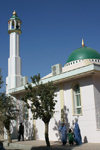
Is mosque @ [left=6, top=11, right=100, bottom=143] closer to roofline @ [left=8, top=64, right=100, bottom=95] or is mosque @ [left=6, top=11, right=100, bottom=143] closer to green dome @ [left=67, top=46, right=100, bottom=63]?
roofline @ [left=8, top=64, right=100, bottom=95]

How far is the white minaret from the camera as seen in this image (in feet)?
72.4

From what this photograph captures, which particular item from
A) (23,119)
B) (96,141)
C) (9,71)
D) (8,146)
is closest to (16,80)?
(9,71)

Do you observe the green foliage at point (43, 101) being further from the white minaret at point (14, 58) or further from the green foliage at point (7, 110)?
the white minaret at point (14, 58)

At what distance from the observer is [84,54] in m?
23.3

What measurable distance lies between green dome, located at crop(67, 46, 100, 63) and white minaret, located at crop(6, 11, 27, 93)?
6103 millimetres

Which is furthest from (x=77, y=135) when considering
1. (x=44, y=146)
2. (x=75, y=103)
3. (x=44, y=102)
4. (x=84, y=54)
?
(x=84, y=54)

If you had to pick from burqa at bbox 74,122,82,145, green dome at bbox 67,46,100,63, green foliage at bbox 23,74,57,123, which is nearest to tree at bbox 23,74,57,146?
green foliage at bbox 23,74,57,123

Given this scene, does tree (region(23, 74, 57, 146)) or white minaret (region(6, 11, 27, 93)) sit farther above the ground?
white minaret (region(6, 11, 27, 93))

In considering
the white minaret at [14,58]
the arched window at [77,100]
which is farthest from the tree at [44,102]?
the white minaret at [14,58]

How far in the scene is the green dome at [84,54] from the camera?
23023 mm

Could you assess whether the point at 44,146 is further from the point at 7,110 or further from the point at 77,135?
the point at 7,110

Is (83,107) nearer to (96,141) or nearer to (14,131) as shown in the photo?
(96,141)

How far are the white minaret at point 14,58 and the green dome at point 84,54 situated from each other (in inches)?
240

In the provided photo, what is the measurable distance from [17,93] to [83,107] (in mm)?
8324
